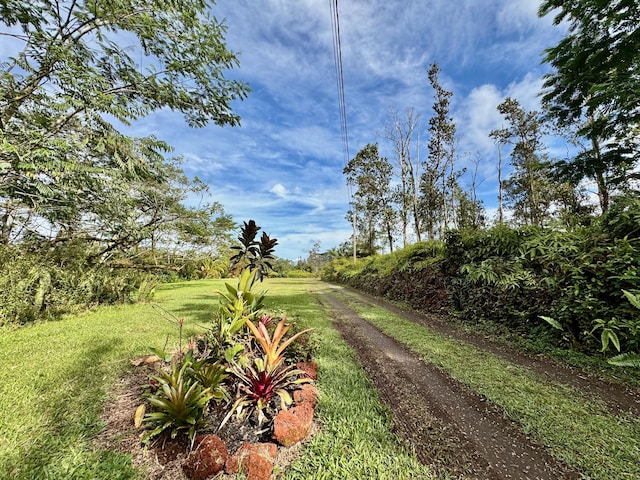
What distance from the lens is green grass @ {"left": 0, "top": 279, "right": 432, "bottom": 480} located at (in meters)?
1.54

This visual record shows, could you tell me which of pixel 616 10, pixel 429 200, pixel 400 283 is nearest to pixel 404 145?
pixel 429 200

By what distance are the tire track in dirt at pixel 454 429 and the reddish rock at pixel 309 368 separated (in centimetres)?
66

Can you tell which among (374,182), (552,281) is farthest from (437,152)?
(552,281)

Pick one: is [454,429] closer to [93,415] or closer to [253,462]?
[253,462]

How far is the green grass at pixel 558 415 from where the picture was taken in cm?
158

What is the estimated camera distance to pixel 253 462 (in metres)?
1.54

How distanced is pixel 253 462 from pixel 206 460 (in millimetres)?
284

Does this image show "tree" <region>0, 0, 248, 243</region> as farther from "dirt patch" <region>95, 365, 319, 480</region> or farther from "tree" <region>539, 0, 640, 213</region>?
"tree" <region>539, 0, 640, 213</region>

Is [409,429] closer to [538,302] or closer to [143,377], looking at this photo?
[143,377]

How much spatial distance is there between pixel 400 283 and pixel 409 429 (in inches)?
299

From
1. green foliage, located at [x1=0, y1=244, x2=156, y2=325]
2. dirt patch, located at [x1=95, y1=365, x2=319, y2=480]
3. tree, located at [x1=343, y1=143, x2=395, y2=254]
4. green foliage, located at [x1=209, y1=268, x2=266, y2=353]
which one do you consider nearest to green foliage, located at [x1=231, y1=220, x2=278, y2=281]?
green foliage, located at [x1=209, y1=268, x2=266, y2=353]

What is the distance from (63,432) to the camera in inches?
70.7

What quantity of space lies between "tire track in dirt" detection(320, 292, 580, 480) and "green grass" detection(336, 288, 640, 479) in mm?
118

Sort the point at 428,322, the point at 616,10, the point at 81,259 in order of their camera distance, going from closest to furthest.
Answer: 1. the point at 616,10
2. the point at 428,322
3. the point at 81,259
